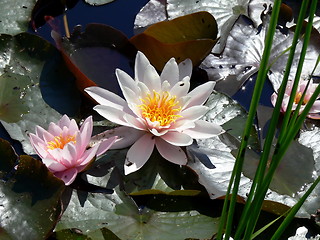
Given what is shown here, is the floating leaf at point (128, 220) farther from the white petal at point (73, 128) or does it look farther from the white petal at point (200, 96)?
the white petal at point (200, 96)

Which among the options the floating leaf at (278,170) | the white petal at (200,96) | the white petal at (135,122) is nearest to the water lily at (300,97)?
the floating leaf at (278,170)

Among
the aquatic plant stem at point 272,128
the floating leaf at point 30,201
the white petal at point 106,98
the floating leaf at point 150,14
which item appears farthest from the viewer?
the floating leaf at point 150,14

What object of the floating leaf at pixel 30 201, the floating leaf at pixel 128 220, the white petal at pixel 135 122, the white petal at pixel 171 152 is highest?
the white petal at pixel 135 122

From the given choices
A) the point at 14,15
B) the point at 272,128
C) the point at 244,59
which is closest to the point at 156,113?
the point at 244,59

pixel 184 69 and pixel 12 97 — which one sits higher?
pixel 184 69

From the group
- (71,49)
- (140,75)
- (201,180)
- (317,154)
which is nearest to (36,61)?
(71,49)

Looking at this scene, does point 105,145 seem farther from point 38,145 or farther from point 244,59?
point 244,59

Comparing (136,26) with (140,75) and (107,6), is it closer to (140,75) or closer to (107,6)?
(107,6)

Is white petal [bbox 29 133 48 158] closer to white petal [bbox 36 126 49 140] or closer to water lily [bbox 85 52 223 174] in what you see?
white petal [bbox 36 126 49 140]
